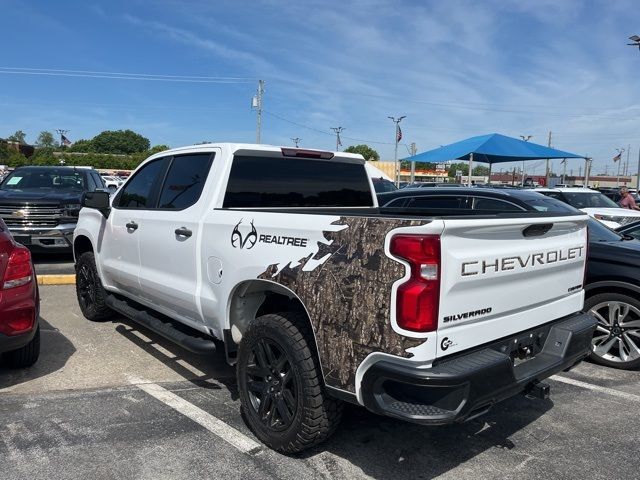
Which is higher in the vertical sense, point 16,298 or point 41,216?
point 41,216

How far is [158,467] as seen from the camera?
3.16 m

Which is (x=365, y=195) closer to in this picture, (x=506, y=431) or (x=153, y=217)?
(x=153, y=217)

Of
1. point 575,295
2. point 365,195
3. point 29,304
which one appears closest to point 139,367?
point 29,304

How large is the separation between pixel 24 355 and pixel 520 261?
3.99 meters

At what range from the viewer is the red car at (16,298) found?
4.03 metres

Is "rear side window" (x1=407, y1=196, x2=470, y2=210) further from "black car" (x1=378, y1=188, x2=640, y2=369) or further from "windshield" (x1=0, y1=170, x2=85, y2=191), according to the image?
"windshield" (x1=0, y1=170, x2=85, y2=191)

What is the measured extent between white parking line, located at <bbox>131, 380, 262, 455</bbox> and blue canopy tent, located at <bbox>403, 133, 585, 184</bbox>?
482 inches

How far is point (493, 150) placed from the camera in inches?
582

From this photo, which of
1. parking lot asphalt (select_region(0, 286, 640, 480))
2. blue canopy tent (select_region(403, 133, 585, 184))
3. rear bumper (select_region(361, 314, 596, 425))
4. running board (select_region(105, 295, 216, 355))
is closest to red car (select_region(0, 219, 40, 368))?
parking lot asphalt (select_region(0, 286, 640, 480))

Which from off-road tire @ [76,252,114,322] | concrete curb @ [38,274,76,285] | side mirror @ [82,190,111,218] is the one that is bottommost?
concrete curb @ [38,274,76,285]

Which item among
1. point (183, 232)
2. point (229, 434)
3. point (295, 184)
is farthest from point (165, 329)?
point (295, 184)

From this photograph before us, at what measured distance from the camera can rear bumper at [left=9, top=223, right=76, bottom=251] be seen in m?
9.07

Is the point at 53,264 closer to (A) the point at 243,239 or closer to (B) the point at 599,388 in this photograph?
(A) the point at 243,239

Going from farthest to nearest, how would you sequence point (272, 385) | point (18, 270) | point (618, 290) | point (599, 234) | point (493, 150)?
point (493, 150) → point (599, 234) → point (618, 290) → point (18, 270) → point (272, 385)
